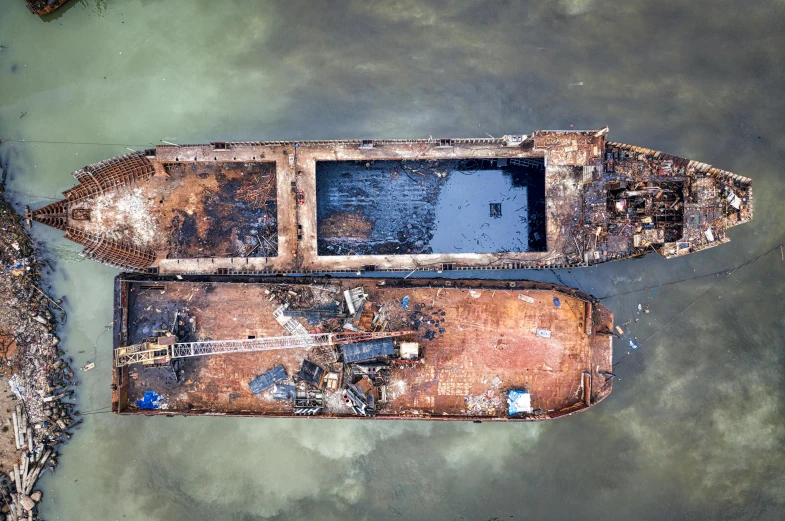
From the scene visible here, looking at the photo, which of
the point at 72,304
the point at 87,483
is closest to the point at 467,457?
the point at 87,483

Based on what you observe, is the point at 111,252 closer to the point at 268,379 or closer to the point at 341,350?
the point at 268,379

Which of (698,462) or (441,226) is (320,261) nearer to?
(441,226)

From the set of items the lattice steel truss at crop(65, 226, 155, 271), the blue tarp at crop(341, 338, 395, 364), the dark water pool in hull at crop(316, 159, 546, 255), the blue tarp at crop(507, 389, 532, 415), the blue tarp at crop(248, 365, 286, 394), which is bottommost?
the blue tarp at crop(507, 389, 532, 415)

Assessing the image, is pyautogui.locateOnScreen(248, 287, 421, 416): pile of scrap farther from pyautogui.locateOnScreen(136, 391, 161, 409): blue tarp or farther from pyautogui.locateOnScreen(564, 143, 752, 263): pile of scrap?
pyautogui.locateOnScreen(564, 143, 752, 263): pile of scrap

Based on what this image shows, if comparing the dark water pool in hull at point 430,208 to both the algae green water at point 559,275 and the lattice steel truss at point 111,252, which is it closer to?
the algae green water at point 559,275

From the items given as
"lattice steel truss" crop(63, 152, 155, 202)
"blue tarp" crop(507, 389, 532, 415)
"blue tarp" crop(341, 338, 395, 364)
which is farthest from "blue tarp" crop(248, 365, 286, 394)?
"lattice steel truss" crop(63, 152, 155, 202)

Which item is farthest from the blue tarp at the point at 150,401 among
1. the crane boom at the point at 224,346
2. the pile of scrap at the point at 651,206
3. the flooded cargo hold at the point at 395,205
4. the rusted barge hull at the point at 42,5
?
the rusted barge hull at the point at 42,5
